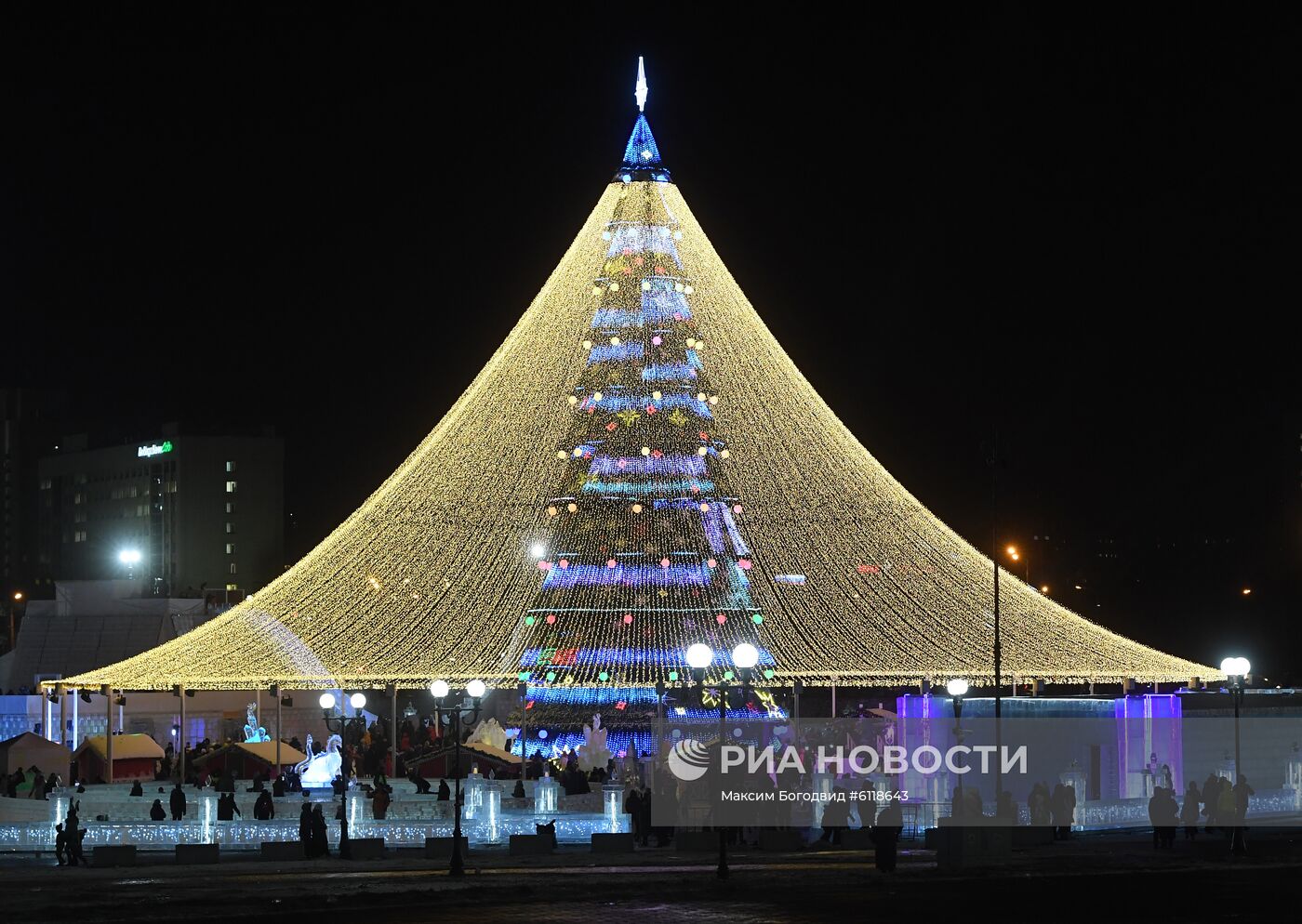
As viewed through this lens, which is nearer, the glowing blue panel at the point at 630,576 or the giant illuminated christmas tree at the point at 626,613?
the giant illuminated christmas tree at the point at 626,613

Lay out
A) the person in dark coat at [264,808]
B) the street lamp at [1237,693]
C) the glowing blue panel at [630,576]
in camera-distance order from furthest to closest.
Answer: the glowing blue panel at [630,576], the person in dark coat at [264,808], the street lamp at [1237,693]

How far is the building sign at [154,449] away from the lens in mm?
154375

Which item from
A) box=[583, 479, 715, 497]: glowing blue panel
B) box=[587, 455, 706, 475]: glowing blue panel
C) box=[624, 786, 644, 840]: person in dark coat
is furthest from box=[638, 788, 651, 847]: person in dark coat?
box=[587, 455, 706, 475]: glowing blue panel

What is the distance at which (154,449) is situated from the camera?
15600 cm

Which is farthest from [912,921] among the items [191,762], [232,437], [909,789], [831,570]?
[232,437]

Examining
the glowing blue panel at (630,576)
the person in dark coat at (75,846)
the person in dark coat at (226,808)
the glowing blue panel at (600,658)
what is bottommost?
the person in dark coat at (75,846)

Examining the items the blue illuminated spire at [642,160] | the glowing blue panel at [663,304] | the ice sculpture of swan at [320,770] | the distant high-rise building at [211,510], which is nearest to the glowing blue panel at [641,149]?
the blue illuminated spire at [642,160]

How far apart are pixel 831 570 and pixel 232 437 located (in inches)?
4439

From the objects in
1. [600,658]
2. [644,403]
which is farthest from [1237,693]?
[644,403]

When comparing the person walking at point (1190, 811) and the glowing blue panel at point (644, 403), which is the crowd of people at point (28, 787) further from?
the person walking at point (1190, 811)

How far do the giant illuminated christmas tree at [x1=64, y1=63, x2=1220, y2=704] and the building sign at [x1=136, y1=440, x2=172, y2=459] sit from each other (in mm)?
108993

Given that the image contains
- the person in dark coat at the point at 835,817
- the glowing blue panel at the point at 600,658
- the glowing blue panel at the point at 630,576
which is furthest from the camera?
the glowing blue panel at the point at 630,576

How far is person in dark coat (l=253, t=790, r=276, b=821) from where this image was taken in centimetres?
3856

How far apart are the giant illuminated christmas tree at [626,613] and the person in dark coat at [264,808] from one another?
168 inches
